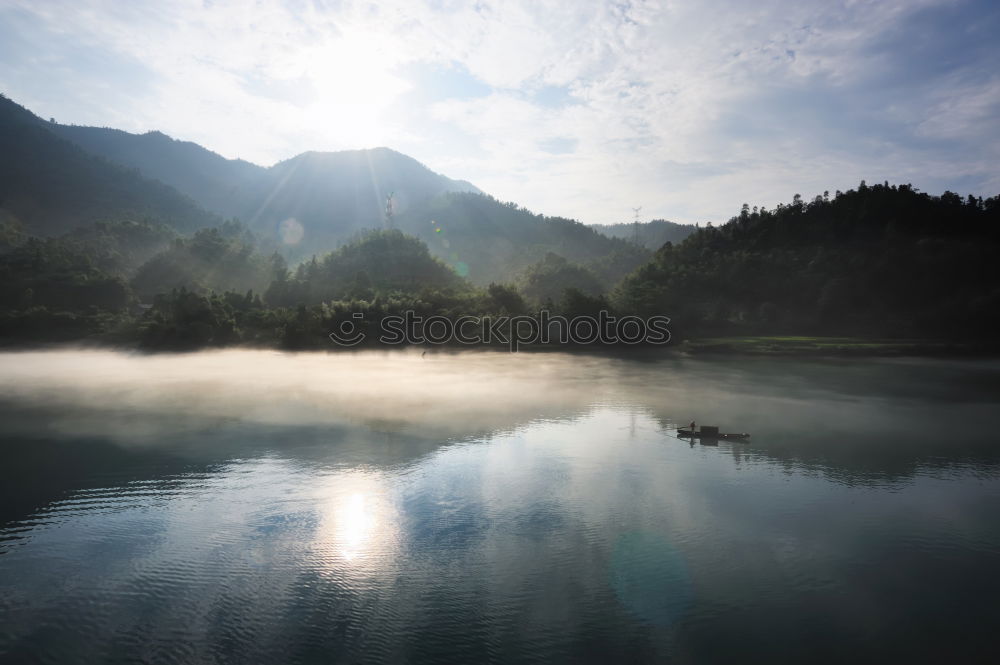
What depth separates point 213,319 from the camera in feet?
214

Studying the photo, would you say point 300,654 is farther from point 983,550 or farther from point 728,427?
point 728,427

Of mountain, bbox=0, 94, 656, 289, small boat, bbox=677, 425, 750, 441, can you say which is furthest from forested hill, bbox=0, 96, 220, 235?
small boat, bbox=677, 425, 750, 441

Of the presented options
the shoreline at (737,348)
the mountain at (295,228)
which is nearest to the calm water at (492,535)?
the shoreline at (737,348)

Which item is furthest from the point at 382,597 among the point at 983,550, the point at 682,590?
the point at 983,550

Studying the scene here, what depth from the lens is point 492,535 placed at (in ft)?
45.9

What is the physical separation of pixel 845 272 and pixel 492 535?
Answer: 270 ft

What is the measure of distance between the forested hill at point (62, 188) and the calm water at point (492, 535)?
133375 millimetres

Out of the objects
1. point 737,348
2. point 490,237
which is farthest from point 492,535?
point 490,237

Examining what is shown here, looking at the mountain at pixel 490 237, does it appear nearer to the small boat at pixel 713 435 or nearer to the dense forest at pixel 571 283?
the dense forest at pixel 571 283

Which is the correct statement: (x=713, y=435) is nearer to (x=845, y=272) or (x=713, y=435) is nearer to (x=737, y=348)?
(x=737, y=348)

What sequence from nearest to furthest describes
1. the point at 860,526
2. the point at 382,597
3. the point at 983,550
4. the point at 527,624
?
the point at 527,624 → the point at 382,597 → the point at 983,550 → the point at 860,526

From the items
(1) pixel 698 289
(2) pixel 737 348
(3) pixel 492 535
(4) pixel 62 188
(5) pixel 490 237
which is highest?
(4) pixel 62 188

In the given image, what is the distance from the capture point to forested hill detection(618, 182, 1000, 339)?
72.3 meters

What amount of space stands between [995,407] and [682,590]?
1373 inches
